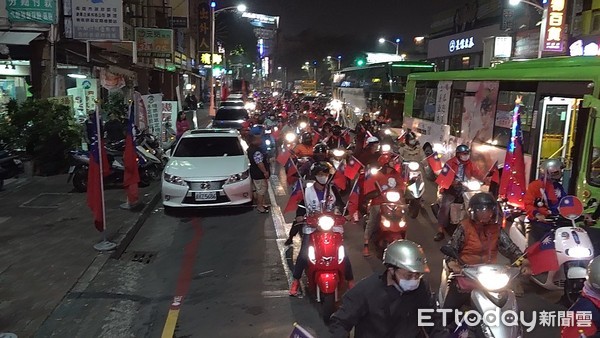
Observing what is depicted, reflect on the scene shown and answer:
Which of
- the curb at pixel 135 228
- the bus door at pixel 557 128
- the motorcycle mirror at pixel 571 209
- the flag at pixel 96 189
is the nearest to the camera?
the motorcycle mirror at pixel 571 209

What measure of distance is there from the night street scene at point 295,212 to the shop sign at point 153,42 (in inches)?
108

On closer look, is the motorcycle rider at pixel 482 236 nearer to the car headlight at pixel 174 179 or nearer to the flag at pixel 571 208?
the flag at pixel 571 208

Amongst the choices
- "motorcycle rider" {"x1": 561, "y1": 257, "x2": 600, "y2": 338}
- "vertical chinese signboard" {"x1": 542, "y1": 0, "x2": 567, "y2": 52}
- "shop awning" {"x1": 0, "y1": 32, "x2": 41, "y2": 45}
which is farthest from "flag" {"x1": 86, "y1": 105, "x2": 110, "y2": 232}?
"vertical chinese signboard" {"x1": 542, "y1": 0, "x2": 567, "y2": 52}

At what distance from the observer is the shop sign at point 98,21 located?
15.8 m

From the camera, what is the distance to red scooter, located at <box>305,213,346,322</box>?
5824mm

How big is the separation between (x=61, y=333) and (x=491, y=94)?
1070 centimetres

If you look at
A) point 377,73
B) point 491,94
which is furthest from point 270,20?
point 491,94

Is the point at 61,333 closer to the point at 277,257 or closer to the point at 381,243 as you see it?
the point at 277,257

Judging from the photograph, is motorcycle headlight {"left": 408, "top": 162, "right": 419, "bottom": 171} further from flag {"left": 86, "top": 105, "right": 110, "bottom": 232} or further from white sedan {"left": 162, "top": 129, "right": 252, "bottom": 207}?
flag {"left": 86, "top": 105, "right": 110, "bottom": 232}

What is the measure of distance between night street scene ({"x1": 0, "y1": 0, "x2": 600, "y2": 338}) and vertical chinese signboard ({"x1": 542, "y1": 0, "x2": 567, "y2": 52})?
2.36m

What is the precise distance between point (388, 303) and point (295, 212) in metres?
7.84

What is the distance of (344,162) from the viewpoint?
34.4ft

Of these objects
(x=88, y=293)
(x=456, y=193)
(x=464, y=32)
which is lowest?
(x=88, y=293)

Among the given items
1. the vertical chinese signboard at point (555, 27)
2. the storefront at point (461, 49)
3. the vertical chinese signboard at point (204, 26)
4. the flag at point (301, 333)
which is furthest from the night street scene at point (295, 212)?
the storefront at point (461, 49)
